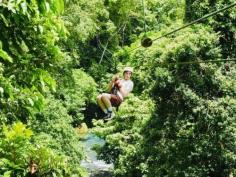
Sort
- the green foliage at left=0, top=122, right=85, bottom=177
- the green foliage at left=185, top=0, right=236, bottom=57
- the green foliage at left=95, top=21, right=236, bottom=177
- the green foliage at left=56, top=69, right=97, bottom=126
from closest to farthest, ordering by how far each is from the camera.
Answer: the green foliage at left=0, top=122, right=85, bottom=177 → the green foliage at left=95, top=21, right=236, bottom=177 → the green foliage at left=185, top=0, right=236, bottom=57 → the green foliage at left=56, top=69, right=97, bottom=126

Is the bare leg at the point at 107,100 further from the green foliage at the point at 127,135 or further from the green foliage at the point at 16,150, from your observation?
the green foliage at the point at 127,135

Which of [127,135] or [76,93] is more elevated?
[76,93]

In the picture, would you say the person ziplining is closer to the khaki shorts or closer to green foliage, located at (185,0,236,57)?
the khaki shorts

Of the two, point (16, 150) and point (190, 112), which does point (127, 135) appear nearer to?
point (190, 112)

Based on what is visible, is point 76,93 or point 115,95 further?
point 76,93

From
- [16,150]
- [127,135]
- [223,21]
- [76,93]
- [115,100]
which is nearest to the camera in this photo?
[16,150]

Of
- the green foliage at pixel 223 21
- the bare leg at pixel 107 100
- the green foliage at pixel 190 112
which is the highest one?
the green foliage at pixel 223 21

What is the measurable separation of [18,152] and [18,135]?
15 centimetres

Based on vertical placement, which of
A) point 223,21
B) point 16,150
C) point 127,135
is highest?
point 223,21

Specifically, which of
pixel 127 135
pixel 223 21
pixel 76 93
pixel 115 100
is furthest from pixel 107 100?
pixel 76 93

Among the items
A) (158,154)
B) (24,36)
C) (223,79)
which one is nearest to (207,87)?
(223,79)

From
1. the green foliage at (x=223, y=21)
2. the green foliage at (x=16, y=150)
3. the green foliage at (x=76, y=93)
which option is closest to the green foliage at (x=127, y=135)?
the green foliage at (x=76, y=93)

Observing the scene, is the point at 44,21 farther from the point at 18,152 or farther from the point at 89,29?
the point at 89,29

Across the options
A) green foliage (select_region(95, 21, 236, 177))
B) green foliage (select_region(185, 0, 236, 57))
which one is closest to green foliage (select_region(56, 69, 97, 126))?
green foliage (select_region(95, 21, 236, 177))
